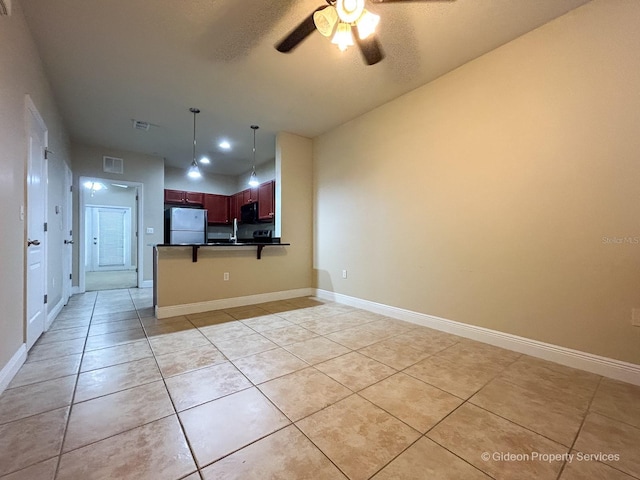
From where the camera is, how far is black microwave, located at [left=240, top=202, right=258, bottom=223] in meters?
5.76

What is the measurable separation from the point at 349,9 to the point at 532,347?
291 cm

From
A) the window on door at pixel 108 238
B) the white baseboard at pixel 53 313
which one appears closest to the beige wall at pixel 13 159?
the white baseboard at pixel 53 313

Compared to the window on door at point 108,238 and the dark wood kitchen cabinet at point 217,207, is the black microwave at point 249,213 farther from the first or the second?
the window on door at point 108,238

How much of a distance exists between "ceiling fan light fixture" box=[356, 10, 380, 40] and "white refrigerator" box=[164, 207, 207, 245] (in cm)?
501

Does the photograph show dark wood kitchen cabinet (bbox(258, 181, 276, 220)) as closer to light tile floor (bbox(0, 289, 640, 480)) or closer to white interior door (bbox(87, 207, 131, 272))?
light tile floor (bbox(0, 289, 640, 480))

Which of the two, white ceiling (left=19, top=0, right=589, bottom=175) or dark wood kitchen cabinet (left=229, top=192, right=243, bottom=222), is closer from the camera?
white ceiling (left=19, top=0, right=589, bottom=175)

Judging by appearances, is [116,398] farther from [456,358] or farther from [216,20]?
[216,20]

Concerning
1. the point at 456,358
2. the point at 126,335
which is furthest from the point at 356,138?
the point at 126,335

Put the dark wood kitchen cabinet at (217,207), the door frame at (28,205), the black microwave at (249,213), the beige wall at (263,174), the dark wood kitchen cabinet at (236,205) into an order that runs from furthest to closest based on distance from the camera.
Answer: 1. the dark wood kitchen cabinet at (217,207)
2. the dark wood kitchen cabinet at (236,205)
3. the beige wall at (263,174)
4. the black microwave at (249,213)
5. the door frame at (28,205)

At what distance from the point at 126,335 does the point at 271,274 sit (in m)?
2.04

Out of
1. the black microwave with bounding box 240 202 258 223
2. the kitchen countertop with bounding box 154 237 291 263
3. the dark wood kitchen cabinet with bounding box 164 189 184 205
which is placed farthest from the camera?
the dark wood kitchen cabinet with bounding box 164 189 184 205

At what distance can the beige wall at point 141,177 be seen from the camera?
491 cm

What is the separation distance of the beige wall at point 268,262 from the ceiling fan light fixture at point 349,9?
9.45 feet

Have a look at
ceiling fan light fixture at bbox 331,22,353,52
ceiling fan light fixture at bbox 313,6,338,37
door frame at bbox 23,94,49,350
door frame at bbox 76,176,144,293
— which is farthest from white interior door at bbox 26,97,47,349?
ceiling fan light fixture at bbox 331,22,353,52
